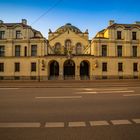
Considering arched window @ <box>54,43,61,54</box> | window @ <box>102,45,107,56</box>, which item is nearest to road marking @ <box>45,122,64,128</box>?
window @ <box>102,45,107,56</box>

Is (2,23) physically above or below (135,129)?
above

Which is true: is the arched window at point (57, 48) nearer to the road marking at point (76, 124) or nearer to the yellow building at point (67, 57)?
the yellow building at point (67, 57)

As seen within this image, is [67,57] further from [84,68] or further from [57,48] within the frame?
[57,48]

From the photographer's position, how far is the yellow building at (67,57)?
151ft

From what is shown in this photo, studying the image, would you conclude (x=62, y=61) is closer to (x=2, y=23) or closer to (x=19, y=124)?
(x=2, y=23)

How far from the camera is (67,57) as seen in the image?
4612 centimetres

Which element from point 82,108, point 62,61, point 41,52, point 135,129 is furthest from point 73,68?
point 135,129

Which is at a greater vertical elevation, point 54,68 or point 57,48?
point 57,48

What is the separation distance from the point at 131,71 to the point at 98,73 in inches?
321

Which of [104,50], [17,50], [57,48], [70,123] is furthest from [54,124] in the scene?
[57,48]

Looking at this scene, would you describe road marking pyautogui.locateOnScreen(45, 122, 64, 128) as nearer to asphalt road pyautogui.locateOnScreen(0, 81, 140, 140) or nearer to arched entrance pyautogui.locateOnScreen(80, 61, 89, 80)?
asphalt road pyautogui.locateOnScreen(0, 81, 140, 140)

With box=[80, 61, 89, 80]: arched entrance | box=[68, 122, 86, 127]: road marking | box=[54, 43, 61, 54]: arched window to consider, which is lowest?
box=[68, 122, 86, 127]: road marking

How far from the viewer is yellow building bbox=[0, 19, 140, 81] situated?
1811 inches

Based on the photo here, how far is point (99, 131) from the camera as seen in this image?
19.5 feet
